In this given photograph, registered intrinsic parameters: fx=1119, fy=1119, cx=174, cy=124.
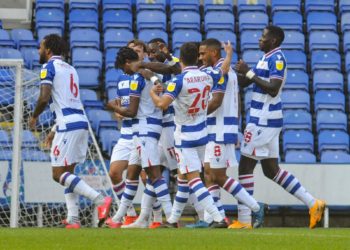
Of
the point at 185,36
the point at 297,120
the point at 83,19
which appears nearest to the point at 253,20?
the point at 185,36

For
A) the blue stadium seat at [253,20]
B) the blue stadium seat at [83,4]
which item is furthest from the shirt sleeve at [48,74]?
the blue stadium seat at [253,20]

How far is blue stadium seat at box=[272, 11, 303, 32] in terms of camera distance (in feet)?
74.3

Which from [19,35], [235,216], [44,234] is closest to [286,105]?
[235,216]

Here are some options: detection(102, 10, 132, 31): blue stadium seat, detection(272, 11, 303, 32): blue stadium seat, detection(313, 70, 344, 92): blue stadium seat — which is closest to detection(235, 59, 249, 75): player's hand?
detection(313, 70, 344, 92): blue stadium seat

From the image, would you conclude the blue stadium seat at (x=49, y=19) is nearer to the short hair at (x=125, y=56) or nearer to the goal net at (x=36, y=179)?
the goal net at (x=36, y=179)

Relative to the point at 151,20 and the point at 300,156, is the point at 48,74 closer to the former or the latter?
the point at 300,156

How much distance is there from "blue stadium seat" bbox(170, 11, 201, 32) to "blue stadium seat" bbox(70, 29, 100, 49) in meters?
1.62

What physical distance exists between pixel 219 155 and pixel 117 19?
10.2 m

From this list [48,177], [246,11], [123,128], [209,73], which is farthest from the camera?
[246,11]

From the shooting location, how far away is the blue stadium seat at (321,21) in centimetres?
2277

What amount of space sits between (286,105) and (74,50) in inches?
166

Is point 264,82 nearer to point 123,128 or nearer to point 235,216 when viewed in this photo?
point 123,128

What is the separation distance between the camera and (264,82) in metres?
12.8

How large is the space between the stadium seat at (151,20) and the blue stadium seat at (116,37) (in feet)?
1.18
